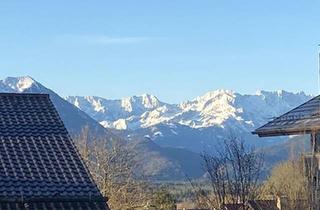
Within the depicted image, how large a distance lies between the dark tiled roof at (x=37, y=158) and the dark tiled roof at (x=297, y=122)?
4.16 m

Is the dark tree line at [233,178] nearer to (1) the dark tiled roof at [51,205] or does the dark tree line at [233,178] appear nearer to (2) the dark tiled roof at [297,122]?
(2) the dark tiled roof at [297,122]

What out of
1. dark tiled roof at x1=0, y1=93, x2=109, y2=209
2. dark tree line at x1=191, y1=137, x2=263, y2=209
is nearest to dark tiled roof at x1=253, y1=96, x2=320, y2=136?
dark tree line at x1=191, y1=137, x2=263, y2=209

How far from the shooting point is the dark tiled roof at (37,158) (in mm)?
13469

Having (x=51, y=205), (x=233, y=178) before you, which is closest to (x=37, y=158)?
(x=51, y=205)

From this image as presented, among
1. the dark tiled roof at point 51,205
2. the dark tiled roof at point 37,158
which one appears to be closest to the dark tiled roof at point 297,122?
the dark tiled roof at point 37,158

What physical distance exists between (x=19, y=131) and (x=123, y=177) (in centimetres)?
2532

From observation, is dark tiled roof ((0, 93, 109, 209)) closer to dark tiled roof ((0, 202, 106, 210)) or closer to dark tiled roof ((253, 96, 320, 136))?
dark tiled roof ((0, 202, 106, 210))

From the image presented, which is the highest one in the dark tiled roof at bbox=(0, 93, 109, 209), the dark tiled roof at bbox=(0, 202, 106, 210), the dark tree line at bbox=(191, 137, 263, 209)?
the dark tiled roof at bbox=(0, 93, 109, 209)

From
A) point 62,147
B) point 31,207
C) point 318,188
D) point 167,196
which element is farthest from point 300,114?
point 167,196

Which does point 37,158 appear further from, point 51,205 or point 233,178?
point 233,178

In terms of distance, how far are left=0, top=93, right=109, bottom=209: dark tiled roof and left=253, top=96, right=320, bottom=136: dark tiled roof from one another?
4.16 meters

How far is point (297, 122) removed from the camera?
51.3ft

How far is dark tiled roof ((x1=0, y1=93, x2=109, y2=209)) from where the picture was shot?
13469mm

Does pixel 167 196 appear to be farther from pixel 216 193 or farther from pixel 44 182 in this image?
pixel 44 182
